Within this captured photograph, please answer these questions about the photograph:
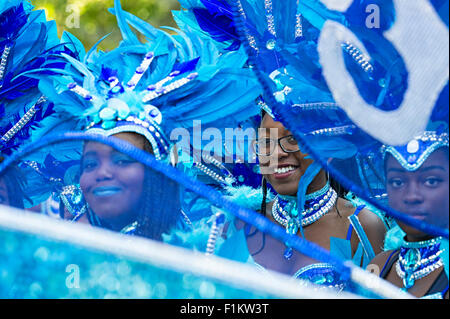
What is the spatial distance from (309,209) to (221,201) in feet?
4.27

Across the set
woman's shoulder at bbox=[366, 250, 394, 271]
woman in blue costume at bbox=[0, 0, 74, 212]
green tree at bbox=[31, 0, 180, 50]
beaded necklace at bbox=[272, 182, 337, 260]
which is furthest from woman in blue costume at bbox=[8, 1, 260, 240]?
green tree at bbox=[31, 0, 180, 50]

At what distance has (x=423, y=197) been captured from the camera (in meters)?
1.06

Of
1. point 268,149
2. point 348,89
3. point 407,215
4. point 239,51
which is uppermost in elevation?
point 239,51

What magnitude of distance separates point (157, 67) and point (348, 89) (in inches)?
40.7

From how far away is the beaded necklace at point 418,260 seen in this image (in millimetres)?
1358

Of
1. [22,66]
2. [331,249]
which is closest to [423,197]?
[331,249]

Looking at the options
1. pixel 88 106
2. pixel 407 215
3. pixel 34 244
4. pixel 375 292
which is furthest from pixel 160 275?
pixel 88 106

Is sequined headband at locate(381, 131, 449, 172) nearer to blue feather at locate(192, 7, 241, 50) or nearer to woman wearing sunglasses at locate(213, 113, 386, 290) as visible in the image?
woman wearing sunglasses at locate(213, 113, 386, 290)

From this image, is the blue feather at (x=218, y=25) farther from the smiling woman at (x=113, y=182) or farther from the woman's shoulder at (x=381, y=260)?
the smiling woman at (x=113, y=182)

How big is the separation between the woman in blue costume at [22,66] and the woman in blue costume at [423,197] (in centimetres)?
160

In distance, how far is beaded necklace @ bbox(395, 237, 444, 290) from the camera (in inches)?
53.5

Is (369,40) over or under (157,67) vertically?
under

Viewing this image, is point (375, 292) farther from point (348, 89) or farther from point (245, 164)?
point (245, 164)

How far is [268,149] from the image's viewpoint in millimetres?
2158
